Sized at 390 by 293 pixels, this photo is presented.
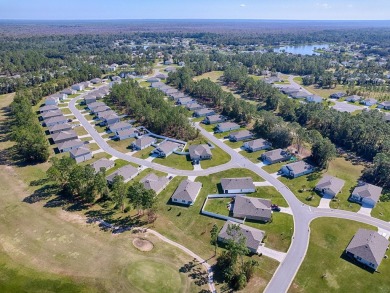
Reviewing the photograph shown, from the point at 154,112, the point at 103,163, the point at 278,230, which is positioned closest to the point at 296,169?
the point at 278,230

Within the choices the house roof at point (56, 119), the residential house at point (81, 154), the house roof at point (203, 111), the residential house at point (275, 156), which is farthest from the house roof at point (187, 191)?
the house roof at point (56, 119)

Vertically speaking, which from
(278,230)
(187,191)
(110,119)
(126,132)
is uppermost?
(110,119)

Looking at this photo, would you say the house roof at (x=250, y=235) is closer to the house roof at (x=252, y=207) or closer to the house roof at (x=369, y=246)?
the house roof at (x=252, y=207)

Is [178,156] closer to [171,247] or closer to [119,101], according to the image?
[171,247]

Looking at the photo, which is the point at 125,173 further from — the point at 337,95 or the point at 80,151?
the point at 337,95

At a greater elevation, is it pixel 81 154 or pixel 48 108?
pixel 48 108

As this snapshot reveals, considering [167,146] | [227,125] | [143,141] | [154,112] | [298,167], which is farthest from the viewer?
[154,112]

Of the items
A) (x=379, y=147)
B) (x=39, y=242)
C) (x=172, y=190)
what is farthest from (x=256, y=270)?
(x=379, y=147)
